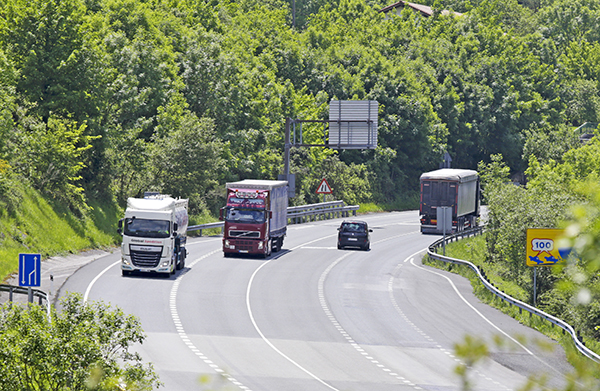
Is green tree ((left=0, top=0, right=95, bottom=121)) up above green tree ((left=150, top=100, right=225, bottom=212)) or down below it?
above

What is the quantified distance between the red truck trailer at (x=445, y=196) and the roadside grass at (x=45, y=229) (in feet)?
69.0

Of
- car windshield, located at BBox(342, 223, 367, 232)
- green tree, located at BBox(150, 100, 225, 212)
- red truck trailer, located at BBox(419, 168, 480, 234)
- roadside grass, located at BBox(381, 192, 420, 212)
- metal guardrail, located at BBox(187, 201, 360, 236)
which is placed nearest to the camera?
car windshield, located at BBox(342, 223, 367, 232)

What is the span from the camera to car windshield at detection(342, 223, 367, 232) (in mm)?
46375

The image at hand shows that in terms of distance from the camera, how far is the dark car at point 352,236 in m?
46.2

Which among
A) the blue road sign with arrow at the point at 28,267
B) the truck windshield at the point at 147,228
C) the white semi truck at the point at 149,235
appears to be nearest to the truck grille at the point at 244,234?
the white semi truck at the point at 149,235

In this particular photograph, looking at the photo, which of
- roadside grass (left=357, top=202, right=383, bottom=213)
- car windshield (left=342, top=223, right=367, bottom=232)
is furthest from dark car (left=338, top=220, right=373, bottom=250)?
roadside grass (left=357, top=202, right=383, bottom=213)

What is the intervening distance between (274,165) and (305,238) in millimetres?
19495

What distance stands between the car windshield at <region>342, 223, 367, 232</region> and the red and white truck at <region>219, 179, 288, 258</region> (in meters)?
7.20

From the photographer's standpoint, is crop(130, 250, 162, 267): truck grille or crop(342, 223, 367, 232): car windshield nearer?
crop(130, 250, 162, 267): truck grille

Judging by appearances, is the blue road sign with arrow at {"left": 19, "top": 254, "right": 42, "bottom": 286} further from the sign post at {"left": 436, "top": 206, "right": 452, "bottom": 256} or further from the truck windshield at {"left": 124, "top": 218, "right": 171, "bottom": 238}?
the sign post at {"left": 436, "top": 206, "right": 452, "bottom": 256}

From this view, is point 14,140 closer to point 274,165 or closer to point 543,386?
point 274,165

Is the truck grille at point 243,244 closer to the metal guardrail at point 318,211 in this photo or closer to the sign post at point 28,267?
the sign post at point 28,267

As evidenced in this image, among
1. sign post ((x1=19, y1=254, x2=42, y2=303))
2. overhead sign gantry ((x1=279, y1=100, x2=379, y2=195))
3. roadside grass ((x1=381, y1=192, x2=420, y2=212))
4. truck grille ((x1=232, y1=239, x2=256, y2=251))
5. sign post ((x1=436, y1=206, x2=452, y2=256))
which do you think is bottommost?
roadside grass ((x1=381, y1=192, x2=420, y2=212))

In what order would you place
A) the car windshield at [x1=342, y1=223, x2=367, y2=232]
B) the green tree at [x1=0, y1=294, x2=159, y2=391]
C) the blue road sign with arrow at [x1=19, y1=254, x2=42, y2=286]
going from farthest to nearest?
1. the car windshield at [x1=342, y1=223, x2=367, y2=232]
2. the blue road sign with arrow at [x1=19, y1=254, x2=42, y2=286]
3. the green tree at [x1=0, y1=294, x2=159, y2=391]
